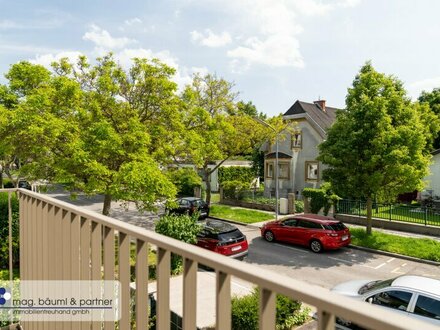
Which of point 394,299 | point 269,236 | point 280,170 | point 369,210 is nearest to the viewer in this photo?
point 394,299

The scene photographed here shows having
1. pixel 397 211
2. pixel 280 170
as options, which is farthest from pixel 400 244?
pixel 280 170

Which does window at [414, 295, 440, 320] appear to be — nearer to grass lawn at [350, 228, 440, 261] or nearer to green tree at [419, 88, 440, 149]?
grass lawn at [350, 228, 440, 261]

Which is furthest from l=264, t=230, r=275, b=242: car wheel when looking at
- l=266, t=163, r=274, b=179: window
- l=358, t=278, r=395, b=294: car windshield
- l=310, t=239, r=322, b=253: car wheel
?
l=266, t=163, r=274, b=179: window

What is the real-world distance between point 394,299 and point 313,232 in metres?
8.11

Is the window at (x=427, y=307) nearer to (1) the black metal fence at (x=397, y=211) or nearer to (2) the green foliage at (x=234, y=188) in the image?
(1) the black metal fence at (x=397, y=211)

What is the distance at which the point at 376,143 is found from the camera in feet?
48.9

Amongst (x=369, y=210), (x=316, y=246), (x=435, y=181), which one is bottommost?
(x=316, y=246)

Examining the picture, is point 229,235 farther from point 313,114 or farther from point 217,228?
point 313,114

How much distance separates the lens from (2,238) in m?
10.1

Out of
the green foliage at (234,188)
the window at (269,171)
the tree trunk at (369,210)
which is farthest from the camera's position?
the window at (269,171)

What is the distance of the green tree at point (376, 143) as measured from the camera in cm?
1488

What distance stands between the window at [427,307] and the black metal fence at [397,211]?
13.4m

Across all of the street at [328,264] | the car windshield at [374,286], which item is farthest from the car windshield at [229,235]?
the car windshield at [374,286]

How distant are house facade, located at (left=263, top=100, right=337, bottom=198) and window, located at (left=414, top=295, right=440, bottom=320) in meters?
22.4
